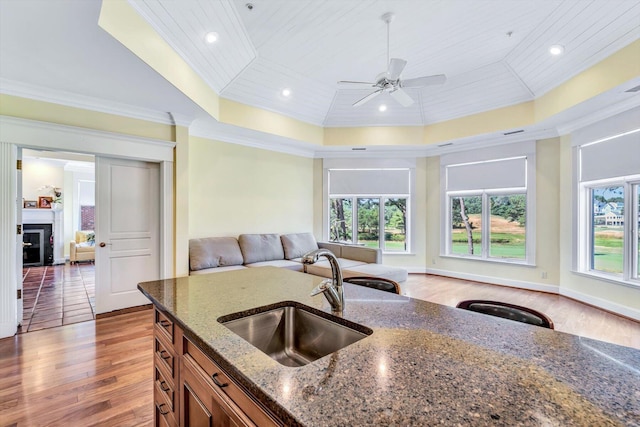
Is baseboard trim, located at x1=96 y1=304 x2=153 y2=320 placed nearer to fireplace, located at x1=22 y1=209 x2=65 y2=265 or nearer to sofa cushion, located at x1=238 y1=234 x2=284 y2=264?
sofa cushion, located at x1=238 y1=234 x2=284 y2=264

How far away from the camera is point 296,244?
18.3 feet

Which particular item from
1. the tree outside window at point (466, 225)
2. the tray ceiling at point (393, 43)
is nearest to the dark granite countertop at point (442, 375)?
the tray ceiling at point (393, 43)

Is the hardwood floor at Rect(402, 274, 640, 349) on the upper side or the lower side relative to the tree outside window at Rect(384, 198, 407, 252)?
lower

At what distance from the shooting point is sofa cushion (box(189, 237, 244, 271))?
433cm

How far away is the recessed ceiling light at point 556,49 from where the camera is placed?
3.65 m

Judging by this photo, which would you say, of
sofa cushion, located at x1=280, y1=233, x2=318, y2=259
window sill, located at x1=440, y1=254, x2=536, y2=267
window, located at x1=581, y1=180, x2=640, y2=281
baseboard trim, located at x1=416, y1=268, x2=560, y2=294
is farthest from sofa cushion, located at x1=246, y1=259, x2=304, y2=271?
window, located at x1=581, y1=180, x2=640, y2=281

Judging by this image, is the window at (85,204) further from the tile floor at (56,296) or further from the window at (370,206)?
the window at (370,206)

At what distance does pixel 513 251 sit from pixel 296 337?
5.52m

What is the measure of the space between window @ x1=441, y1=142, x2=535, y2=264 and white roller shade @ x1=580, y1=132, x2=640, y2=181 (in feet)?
2.72

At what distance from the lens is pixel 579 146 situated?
4551 mm

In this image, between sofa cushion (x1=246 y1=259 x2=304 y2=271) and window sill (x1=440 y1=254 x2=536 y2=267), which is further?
window sill (x1=440 y1=254 x2=536 y2=267)

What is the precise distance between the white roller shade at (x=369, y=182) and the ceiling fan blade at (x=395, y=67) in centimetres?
326

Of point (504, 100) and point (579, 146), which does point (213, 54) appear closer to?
point (504, 100)

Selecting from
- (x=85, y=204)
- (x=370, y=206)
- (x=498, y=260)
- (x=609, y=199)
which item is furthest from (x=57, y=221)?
(x=609, y=199)
